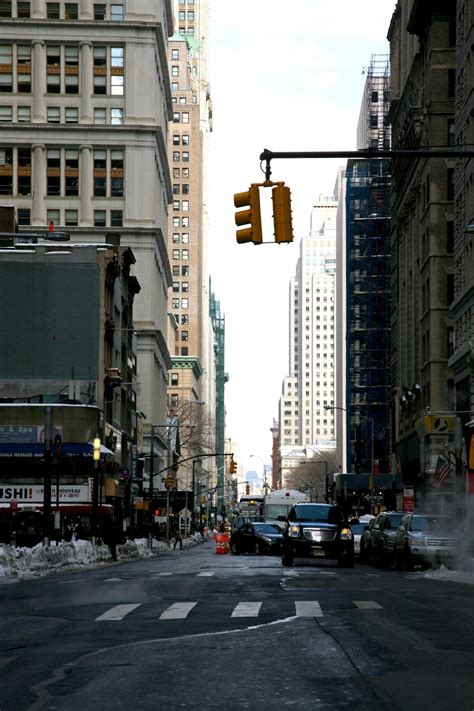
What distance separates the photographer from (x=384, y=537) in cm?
4519

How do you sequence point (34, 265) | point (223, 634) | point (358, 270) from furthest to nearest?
point (358, 270) → point (34, 265) → point (223, 634)

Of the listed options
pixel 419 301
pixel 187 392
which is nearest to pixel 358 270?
pixel 187 392

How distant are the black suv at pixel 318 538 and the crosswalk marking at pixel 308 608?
18.7 metres

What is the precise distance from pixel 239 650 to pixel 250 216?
384 inches

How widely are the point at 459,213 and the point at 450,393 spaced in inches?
562

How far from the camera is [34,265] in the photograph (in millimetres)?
84625

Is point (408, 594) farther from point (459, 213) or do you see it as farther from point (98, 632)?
point (459, 213)

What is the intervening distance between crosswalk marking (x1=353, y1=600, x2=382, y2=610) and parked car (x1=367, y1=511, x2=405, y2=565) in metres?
21.3

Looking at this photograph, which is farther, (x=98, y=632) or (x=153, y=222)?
(x=153, y=222)

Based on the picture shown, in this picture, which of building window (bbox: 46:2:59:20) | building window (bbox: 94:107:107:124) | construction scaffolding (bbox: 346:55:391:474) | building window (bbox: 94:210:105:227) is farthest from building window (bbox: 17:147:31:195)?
construction scaffolding (bbox: 346:55:391:474)

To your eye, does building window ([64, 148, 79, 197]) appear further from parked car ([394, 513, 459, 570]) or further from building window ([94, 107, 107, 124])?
parked car ([394, 513, 459, 570])

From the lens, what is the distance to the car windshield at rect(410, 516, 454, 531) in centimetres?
4056

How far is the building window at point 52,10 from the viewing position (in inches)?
4813

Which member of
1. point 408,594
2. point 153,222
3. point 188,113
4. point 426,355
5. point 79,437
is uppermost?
point 188,113
